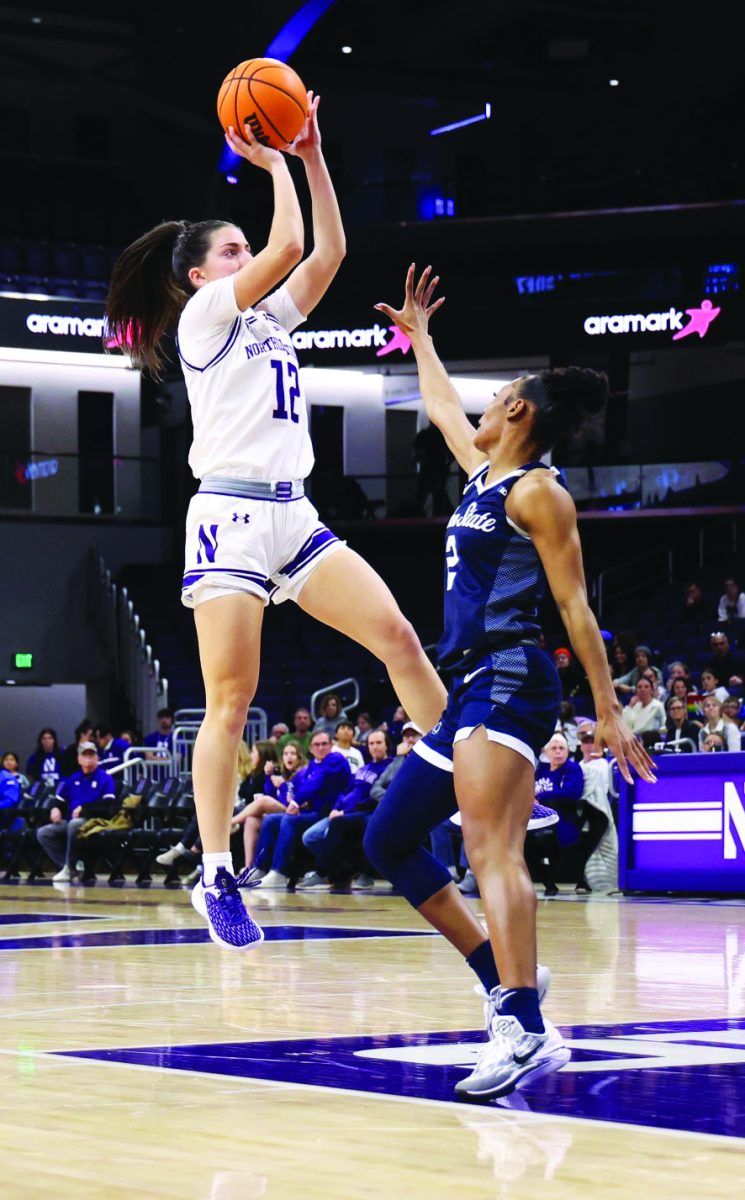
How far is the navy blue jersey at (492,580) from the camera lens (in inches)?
171

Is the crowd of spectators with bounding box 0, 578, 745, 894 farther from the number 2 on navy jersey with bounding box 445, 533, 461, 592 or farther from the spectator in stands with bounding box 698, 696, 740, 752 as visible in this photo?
the number 2 on navy jersey with bounding box 445, 533, 461, 592

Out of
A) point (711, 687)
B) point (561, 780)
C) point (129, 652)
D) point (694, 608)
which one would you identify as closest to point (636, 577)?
point (694, 608)

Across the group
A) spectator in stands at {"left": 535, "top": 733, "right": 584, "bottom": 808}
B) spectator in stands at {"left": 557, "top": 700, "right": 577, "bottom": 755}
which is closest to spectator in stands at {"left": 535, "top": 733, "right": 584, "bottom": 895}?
spectator in stands at {"left": 535, "top": 733, "right": 584, "bottom": 808}

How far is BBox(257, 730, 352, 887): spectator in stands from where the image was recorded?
48.6 ft

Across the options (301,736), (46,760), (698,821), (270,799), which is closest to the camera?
(698,821)

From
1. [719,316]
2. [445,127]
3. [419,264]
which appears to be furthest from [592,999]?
[445,127]

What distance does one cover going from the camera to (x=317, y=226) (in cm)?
572

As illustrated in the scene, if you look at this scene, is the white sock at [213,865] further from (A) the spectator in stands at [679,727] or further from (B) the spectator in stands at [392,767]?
(A) the spectator in stands at [679,727]

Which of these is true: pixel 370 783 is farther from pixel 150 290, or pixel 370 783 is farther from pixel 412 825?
pixel 412 825

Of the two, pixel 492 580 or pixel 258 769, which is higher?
pixel 492 580

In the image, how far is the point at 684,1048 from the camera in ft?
15.3

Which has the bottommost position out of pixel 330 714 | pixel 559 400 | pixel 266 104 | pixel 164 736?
pixel 164 736

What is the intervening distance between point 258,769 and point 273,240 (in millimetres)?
11133

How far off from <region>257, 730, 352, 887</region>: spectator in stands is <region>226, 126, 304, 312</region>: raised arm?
9.68 metres
